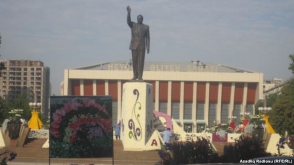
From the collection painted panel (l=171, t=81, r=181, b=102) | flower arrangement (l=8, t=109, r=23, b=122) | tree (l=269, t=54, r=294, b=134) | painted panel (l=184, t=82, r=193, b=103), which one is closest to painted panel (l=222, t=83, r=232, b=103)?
painted panel (l=184, t=82, r=193, b=103)

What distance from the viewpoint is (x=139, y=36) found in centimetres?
2736

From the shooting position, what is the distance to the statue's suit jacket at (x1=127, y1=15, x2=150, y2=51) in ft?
89.6

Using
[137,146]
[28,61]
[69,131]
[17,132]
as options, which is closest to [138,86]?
[137,146]

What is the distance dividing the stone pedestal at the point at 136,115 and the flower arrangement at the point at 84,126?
1447cm

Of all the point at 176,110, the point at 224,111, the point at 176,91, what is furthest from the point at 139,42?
the point at 224,111

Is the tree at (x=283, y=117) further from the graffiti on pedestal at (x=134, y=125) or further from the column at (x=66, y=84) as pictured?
the column at (x=66, y=84)

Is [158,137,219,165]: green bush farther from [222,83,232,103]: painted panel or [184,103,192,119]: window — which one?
[184,103,192,119]: window

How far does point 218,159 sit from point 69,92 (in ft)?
213

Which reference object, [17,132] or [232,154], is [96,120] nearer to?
[232,154]

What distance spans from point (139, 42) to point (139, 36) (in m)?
0.28

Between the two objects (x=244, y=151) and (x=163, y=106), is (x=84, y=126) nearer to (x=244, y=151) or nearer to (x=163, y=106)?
(x=244, y=151)

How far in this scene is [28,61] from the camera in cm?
16250

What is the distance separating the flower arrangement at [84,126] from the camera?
1234cm

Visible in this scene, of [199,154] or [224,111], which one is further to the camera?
[224,111]
